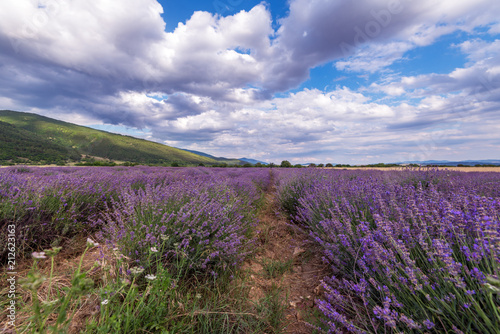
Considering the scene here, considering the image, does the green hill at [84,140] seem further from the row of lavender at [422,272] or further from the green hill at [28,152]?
Answer: the row of lavender at [422,272]

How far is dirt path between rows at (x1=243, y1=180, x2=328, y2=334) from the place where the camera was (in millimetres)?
1822

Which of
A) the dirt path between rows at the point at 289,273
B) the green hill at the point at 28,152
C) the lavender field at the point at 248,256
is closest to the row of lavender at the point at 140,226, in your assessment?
the lavender field at the point at 248,256

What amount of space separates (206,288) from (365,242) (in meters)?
1.39

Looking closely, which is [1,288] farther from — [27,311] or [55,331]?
[55,331]

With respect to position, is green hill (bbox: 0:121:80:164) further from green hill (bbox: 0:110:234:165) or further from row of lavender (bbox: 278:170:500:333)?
row of lavender (bbox: 278:170:500:333)

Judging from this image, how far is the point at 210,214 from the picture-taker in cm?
Answer: 245

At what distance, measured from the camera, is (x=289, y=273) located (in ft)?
8.19

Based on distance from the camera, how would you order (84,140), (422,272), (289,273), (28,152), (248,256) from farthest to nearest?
(84,140) < (28,152) < (248,256) < (289,273) < (422,272)

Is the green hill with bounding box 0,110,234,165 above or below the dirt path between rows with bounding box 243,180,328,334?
above

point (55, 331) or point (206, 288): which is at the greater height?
point (55, 331)

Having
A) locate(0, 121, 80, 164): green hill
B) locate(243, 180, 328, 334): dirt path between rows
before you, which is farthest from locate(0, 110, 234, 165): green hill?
locate(243, 180, 328, 334): dirt path between rows

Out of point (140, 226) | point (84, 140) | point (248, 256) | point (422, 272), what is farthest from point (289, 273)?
point (84, 140)

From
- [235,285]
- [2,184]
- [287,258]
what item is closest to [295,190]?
[287,258]

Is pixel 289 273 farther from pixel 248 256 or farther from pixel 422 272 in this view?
pixel 422 272
